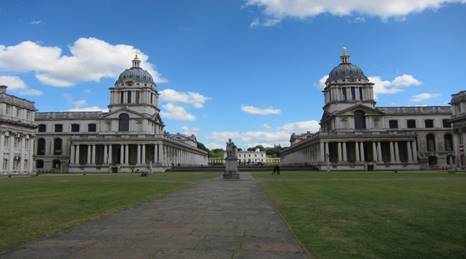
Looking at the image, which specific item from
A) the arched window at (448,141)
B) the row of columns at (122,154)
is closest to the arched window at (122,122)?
the row of columns at (122,154)

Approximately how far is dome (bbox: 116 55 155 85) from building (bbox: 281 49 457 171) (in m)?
53.6

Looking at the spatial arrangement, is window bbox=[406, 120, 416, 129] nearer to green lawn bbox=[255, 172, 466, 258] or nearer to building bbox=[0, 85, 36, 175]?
building bbox=[0, 85, 36, 175]

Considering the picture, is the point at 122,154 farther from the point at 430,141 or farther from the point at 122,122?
the point at 430,141

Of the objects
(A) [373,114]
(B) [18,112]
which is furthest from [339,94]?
(B) [18,112]

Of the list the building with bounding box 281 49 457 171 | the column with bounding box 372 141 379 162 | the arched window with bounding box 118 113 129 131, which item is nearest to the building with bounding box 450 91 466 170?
the building with bounding box 281 49 457 171

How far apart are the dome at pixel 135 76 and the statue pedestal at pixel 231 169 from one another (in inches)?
2962

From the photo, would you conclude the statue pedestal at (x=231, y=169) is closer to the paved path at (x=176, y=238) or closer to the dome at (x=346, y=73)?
the paved path at (x=176, y=238)

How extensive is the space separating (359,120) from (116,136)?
6758cm

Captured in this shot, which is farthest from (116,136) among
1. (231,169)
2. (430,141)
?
(430,141)

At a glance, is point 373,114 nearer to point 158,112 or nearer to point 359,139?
point 359,139

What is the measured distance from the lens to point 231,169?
45062 millimetres

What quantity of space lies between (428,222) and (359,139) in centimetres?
8829

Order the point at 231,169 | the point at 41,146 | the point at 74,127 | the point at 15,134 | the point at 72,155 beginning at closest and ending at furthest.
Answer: the point at 231,169 → the point at 15,134 → the point at 72,155 → the point at 41,146 → the point at 74,127

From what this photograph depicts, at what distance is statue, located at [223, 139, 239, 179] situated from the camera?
44469 mm
